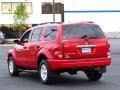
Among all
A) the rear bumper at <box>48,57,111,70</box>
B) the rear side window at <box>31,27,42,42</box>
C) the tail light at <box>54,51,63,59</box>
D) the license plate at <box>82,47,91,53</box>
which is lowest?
the rear bumper at <box>48,57,111,70</box>

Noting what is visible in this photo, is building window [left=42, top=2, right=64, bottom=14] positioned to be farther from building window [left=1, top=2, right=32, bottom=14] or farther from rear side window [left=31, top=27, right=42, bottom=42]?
rear side window [left=31, top=27, right=42, bottom=42]

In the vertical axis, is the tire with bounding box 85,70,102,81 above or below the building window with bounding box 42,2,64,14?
above

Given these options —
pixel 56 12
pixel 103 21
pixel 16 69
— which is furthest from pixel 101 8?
pixel 16 69

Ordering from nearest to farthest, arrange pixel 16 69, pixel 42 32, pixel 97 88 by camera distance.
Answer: pixel 97 88, pixel 42 32, pixel 16 69

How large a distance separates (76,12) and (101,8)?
392cm

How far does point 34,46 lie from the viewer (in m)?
14.8

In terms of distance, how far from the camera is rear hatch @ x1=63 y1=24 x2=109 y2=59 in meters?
13.6

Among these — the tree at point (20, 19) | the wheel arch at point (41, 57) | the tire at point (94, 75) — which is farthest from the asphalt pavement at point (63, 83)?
the tree at point (20, 19)

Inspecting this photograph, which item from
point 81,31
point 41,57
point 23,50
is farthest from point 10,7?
point 81,31

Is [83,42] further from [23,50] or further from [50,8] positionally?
[50,8]

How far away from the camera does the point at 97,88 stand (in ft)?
43.0

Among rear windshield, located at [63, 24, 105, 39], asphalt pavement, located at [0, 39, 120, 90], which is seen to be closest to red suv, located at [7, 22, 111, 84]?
rear windshield, located at [63, 24, 105, 39]

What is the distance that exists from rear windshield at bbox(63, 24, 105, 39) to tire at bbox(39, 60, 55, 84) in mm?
1023

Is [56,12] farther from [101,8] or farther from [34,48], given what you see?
[34,48]
